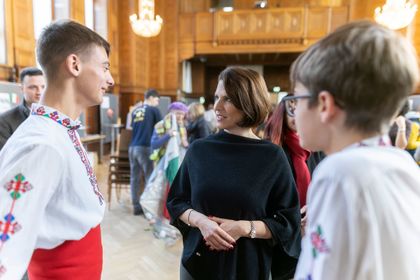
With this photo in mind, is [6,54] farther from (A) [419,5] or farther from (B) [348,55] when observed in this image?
(A) [419,5]

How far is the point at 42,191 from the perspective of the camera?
0.69 m

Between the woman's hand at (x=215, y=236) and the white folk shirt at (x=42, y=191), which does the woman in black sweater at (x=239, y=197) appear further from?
the white folk shirt at (x=42, y=191)

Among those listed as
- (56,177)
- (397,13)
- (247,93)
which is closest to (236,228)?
(247,93)

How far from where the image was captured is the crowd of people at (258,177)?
1.49 ft

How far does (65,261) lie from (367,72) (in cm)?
91

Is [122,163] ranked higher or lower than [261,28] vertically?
lower

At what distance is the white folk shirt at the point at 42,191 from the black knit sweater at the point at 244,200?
415 millimetres

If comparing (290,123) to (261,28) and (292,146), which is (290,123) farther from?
(261,28)

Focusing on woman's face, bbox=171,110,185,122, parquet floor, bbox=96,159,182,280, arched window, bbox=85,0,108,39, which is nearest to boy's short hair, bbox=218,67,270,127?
parquet floor, bbox=96,159,182,280

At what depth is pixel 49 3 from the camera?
6.40 m

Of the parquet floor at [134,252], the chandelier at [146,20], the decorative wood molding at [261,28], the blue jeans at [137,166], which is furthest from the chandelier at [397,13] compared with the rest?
the parquet floor at [134,252]

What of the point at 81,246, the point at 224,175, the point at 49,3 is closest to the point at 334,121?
the point at 224,175

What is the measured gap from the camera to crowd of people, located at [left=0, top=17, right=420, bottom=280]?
0.45m

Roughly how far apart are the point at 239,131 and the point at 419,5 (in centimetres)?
1022
